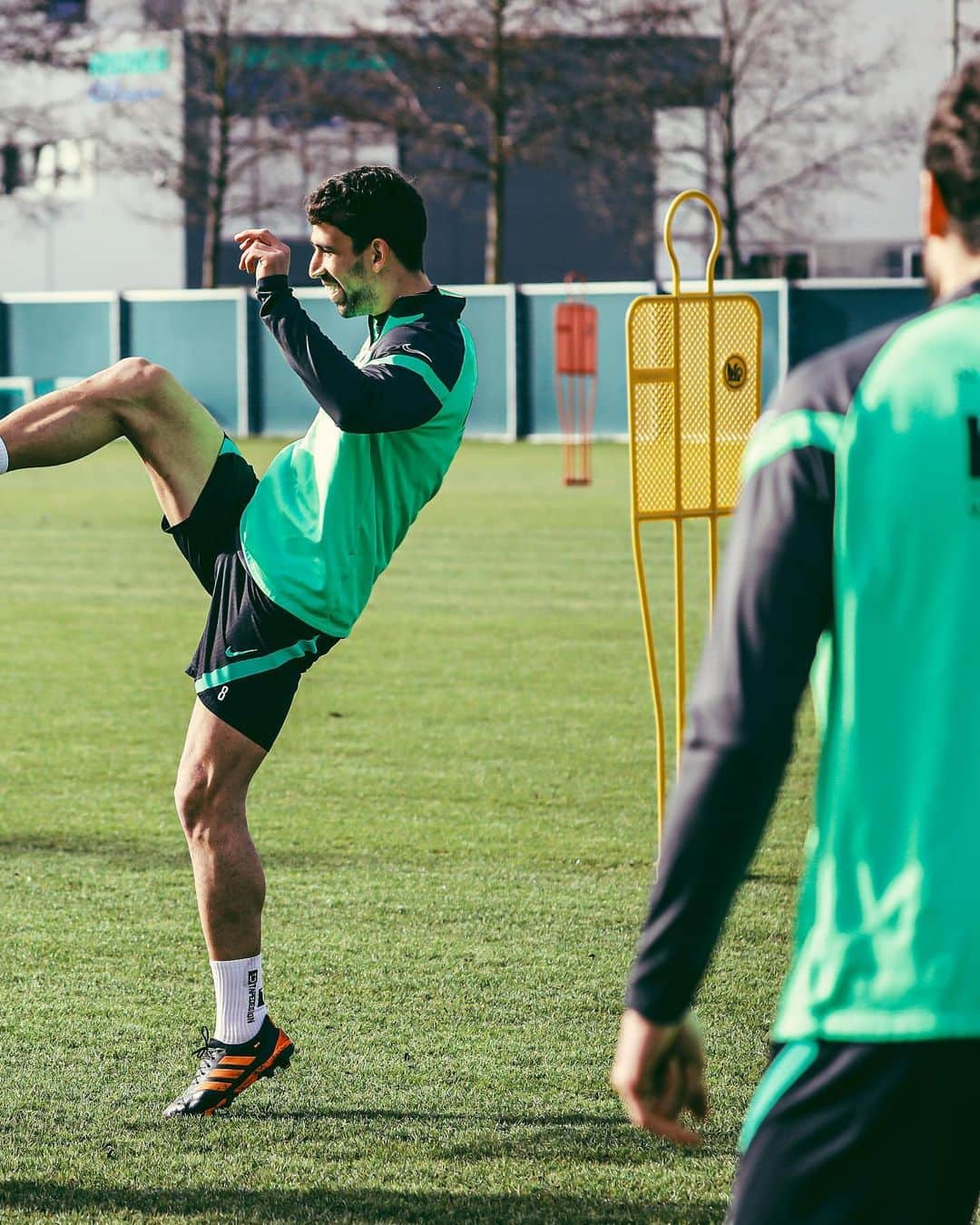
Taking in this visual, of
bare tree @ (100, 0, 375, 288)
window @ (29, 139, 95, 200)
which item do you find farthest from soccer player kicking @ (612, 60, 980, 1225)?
window @ (29, 139, 95, 200)

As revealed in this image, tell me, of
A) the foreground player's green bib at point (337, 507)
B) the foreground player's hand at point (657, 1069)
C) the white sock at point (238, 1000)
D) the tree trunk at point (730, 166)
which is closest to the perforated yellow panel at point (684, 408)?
the foreground player's green bib at point (337, 507)

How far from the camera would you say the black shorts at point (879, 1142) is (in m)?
2.01

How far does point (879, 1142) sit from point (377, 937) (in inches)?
156

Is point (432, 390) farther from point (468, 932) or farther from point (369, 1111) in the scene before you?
point (468, 932)

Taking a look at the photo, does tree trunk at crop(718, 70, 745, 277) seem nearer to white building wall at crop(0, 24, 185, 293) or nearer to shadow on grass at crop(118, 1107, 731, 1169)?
white building wall at crop(0, 24, 185, 293)

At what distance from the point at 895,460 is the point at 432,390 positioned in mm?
2664

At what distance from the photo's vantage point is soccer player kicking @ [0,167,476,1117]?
4480 mm

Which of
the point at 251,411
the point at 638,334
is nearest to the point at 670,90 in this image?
the point at 251,411

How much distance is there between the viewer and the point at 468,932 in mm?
5922

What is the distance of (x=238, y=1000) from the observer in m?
4.54

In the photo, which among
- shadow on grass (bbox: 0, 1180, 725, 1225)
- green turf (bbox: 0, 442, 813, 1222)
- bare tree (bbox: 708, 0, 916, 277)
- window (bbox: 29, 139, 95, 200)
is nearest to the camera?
shadow on grass (bbox: 0, 1180, 725, 1225)

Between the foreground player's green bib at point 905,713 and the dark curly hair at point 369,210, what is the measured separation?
9.05 feet

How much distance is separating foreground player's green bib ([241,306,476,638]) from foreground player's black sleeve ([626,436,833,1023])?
260 centimetres

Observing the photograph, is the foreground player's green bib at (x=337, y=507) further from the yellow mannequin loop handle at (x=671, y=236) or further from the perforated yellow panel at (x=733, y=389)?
the perforated yellow panel at (x=733, y=389)
